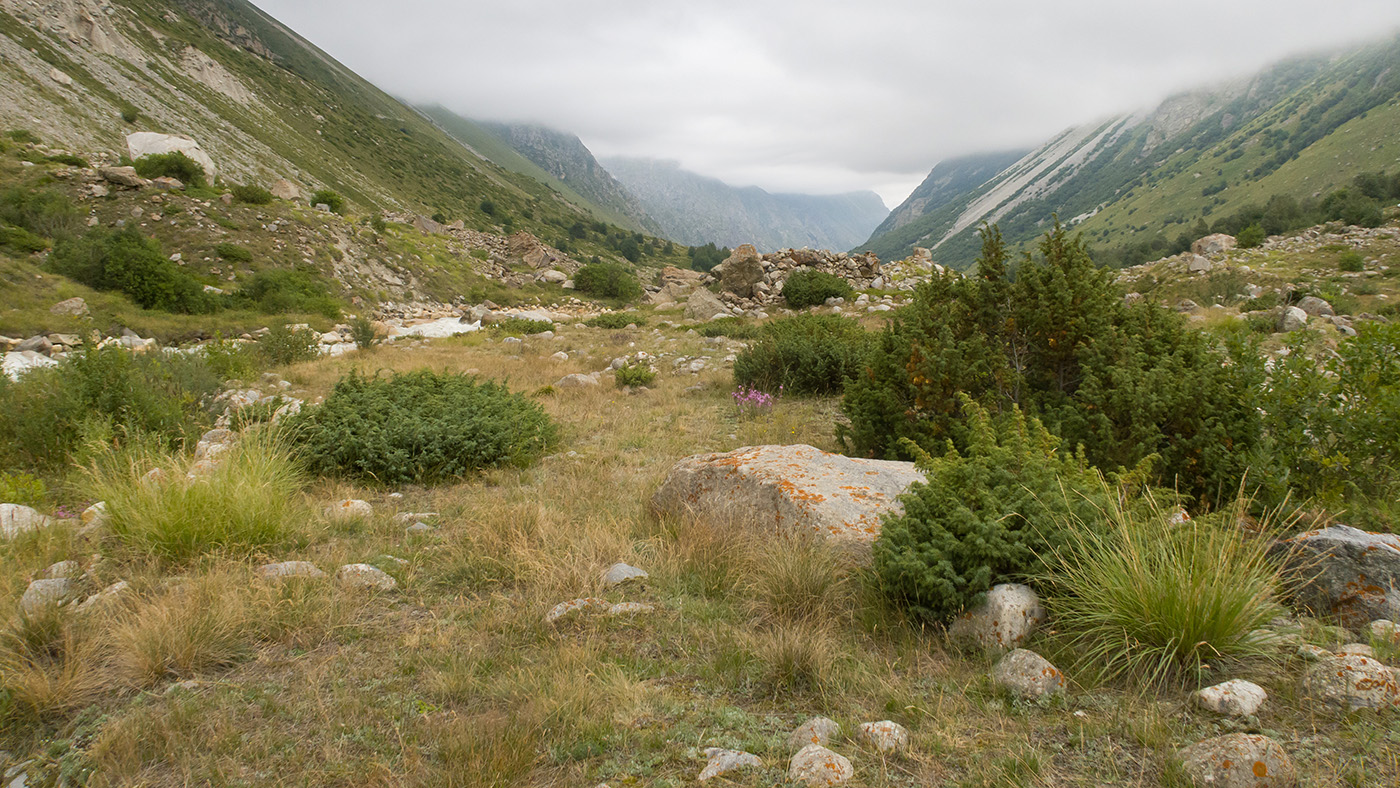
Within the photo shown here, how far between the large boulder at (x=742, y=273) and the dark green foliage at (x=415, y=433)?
1933cm

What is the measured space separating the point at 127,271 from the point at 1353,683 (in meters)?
27.4

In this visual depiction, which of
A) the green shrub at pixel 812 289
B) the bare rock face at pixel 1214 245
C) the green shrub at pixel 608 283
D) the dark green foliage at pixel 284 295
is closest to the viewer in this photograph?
the dark green foliage at pixel 284 295

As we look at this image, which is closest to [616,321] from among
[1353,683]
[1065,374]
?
[1065,374]

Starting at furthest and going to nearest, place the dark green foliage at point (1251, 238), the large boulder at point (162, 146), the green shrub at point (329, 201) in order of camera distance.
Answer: the green shrub at point (329, 201)
the large boulder at point (162, 146)
the dark green foliage at point (1251, 238)

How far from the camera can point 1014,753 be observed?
2.01 meters

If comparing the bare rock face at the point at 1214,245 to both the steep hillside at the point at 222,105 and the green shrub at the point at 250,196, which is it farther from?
the steep hillside at the point at 222,105

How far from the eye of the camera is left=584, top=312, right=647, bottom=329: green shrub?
2302cm

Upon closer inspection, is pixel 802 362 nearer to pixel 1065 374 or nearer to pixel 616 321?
pixel 1065 374

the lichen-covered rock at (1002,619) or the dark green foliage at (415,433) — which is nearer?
the lichen-covered rock at (1002,619)

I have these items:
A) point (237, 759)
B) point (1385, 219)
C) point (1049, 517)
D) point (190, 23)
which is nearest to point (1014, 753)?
point (1049, 517)

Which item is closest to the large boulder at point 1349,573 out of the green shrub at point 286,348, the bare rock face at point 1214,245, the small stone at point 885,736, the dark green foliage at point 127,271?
the small stone at point 885,736

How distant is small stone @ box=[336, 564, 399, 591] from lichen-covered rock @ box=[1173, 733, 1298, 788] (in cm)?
387

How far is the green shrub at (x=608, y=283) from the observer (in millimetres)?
38469

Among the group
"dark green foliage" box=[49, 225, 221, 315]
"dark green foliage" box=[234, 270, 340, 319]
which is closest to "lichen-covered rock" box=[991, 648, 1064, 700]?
"dark green foliage" box=[49, 225, 221, 315]
